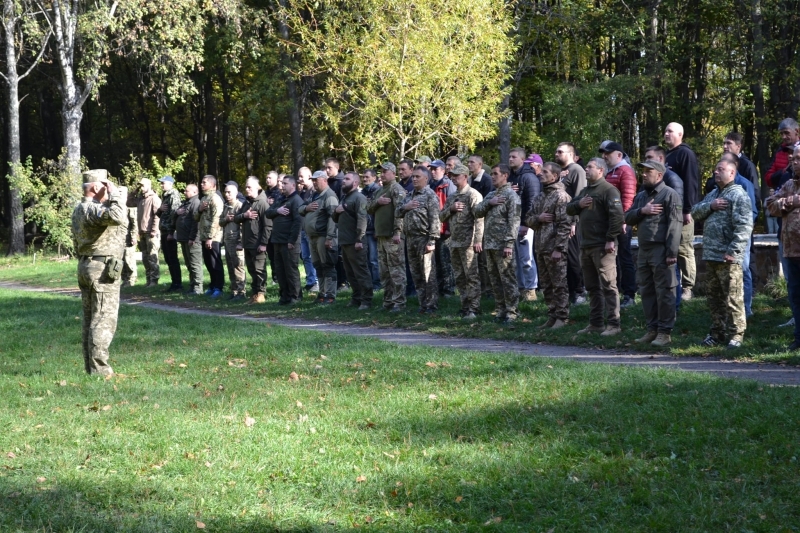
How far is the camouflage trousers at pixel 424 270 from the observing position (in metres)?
15.2

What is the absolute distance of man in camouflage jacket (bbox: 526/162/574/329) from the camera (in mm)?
12852

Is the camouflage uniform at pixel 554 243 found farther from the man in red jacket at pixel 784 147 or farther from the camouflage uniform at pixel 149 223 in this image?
the camouflage uniform at pixel 149 223

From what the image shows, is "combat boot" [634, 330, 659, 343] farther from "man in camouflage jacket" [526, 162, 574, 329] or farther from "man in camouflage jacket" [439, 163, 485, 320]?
"man in camouflage jacket" [439, 163, 485, 320]

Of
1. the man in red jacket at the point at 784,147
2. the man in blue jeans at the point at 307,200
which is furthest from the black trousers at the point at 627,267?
the man in blue jeans at the point at 307,200

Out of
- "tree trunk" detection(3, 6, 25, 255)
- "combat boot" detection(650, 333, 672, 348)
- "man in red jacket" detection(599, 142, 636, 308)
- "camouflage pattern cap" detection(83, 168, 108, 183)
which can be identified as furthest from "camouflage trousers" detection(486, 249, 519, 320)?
"tree trunk" detection(3, 6, 25, 255)

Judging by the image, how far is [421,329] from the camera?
1407 cm

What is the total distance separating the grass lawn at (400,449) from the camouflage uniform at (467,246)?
3.98 m

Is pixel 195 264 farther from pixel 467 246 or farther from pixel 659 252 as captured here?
pixel 659 252

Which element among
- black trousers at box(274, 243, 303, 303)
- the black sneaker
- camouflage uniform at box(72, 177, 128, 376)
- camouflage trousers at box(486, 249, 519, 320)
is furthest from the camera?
black trousers at box(274, 243, 303, 303)

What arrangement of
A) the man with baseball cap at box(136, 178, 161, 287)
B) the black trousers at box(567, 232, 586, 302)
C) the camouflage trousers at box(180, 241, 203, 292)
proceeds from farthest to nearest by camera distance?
1. the man with baseball cap at box(136, 178, 161, 287)
2. the camouflage trousers at box(180, 241, 203, 292)
3. the black trousers at box(567, 232, 586, 302)

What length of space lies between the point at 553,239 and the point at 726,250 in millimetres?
2832

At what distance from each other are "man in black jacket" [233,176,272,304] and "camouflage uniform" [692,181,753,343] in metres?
9.34

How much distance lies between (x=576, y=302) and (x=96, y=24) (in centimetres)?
2176

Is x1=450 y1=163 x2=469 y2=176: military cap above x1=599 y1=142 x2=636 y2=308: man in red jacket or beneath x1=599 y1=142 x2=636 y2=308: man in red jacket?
above
